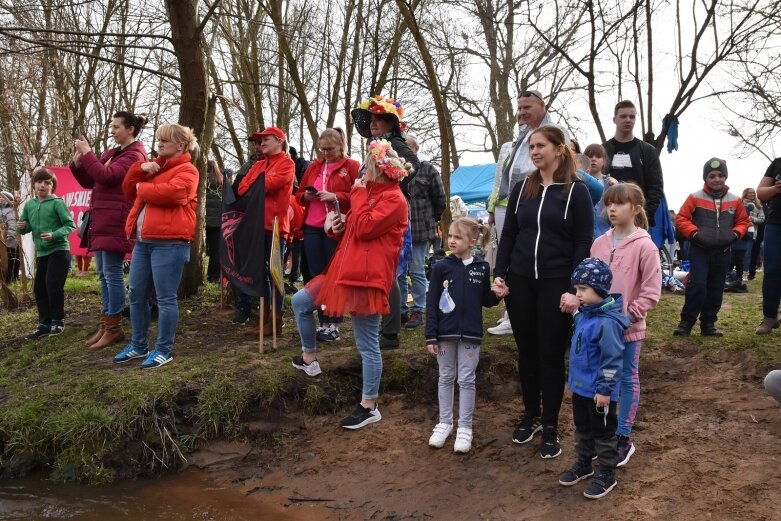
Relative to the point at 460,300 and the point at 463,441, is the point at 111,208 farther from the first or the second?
the point at 463,441

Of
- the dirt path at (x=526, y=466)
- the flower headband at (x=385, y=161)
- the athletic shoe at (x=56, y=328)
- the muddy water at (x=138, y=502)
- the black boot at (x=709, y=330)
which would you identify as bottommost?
the muddy water at (x=138, y=502)

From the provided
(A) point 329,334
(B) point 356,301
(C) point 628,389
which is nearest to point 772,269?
(C) point 628,389

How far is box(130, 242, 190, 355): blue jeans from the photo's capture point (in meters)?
5.48

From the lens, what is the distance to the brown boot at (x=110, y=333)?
248 inches

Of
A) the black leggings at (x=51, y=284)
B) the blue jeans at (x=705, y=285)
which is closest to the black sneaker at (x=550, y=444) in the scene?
the blue jeans at (x=705, y=285)

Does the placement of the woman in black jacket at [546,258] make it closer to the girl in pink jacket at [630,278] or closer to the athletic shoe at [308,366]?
the girl in pink jacket at [630,278]

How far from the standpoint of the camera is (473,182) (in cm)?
2014

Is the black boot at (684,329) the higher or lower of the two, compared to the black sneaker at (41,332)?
higher

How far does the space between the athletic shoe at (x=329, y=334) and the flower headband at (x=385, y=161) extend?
87.5 inches

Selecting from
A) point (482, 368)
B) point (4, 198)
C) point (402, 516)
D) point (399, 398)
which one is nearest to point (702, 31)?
point (482, 368)

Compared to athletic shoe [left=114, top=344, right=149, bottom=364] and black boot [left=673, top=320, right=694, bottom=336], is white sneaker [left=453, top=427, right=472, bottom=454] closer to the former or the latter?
black boot [left=673, top=320, right=694, bottom=336]

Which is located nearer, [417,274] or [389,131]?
[389,131]

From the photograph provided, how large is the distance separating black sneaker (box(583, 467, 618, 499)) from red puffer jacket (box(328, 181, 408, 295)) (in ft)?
6.08

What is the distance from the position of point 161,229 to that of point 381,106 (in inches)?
83.9
